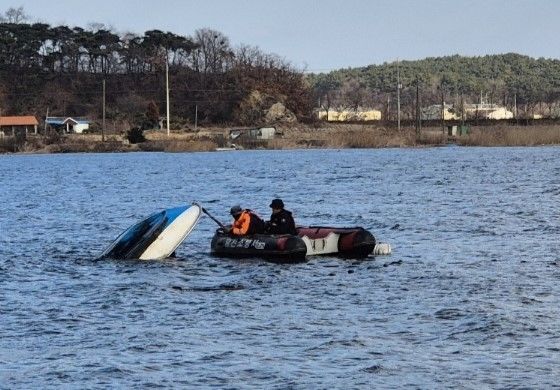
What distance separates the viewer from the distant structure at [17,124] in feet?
459

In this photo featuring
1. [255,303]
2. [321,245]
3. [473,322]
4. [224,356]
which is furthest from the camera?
[321,245]

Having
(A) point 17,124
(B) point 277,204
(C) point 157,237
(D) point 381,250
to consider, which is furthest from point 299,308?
(A) point 17,124

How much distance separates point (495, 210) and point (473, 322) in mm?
22141

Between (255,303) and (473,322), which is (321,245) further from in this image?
(473,322)

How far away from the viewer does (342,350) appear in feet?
51.1

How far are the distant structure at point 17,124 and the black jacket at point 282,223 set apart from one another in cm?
11804

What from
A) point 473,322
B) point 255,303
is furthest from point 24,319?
point 473,322

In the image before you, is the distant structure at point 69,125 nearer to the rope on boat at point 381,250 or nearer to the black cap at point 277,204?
the rope on boat at point 381,250

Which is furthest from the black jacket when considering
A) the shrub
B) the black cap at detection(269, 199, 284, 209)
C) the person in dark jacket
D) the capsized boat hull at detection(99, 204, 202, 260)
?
the shrub

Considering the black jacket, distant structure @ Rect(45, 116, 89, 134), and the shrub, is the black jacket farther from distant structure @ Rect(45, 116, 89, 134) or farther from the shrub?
distant structure @ Rect(45, 116, 89, 134)

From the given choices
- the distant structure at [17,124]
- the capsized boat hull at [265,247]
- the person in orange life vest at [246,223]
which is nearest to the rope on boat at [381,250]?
the capsized boat hull at [265,247]

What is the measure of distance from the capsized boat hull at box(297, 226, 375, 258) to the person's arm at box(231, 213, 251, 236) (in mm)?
1177

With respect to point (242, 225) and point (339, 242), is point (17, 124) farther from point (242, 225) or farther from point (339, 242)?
point (339, 242)

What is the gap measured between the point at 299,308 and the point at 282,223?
564 centimetres
